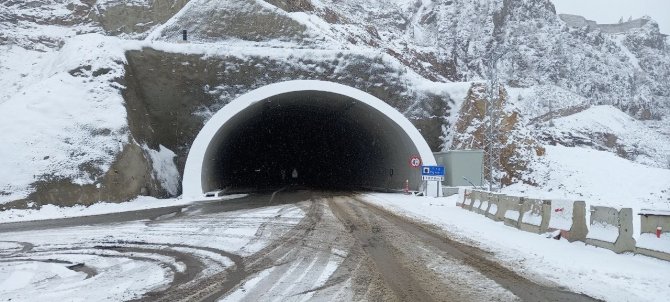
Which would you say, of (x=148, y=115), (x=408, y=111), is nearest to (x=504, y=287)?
(x=148, y=115)

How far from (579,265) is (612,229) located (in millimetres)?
1443

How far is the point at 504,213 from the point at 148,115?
21.5 metres

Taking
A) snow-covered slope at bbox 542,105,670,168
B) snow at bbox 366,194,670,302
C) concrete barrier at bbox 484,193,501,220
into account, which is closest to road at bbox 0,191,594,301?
snow at bbox 366,194,670,302

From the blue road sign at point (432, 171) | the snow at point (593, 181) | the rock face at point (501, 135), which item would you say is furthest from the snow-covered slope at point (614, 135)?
the blue road sign at point (432, 171)

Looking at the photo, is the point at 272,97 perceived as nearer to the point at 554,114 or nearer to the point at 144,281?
the point at 144,281

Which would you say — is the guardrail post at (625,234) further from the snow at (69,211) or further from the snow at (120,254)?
the snow at (69,211)

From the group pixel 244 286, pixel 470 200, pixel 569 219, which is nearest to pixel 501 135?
pixel 470 200

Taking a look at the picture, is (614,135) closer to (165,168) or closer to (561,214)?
(165,168)

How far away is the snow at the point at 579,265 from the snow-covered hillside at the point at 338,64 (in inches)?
677

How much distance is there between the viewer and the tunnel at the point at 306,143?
25.9 m

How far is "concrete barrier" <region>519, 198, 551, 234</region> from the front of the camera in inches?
408

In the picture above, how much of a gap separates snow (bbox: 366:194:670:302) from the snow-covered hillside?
56.4ft

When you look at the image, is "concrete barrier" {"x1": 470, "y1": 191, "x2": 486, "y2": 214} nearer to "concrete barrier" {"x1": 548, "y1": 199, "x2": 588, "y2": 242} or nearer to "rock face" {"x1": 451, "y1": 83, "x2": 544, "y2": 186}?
"concrete barrier" {"x1": 548, "y1": 199, "x2": 588, "y2": 242}

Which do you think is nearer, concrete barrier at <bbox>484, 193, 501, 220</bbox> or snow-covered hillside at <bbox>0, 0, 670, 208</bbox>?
concrete barrier at <bbox>484, 193, 501, 220</bbox>
